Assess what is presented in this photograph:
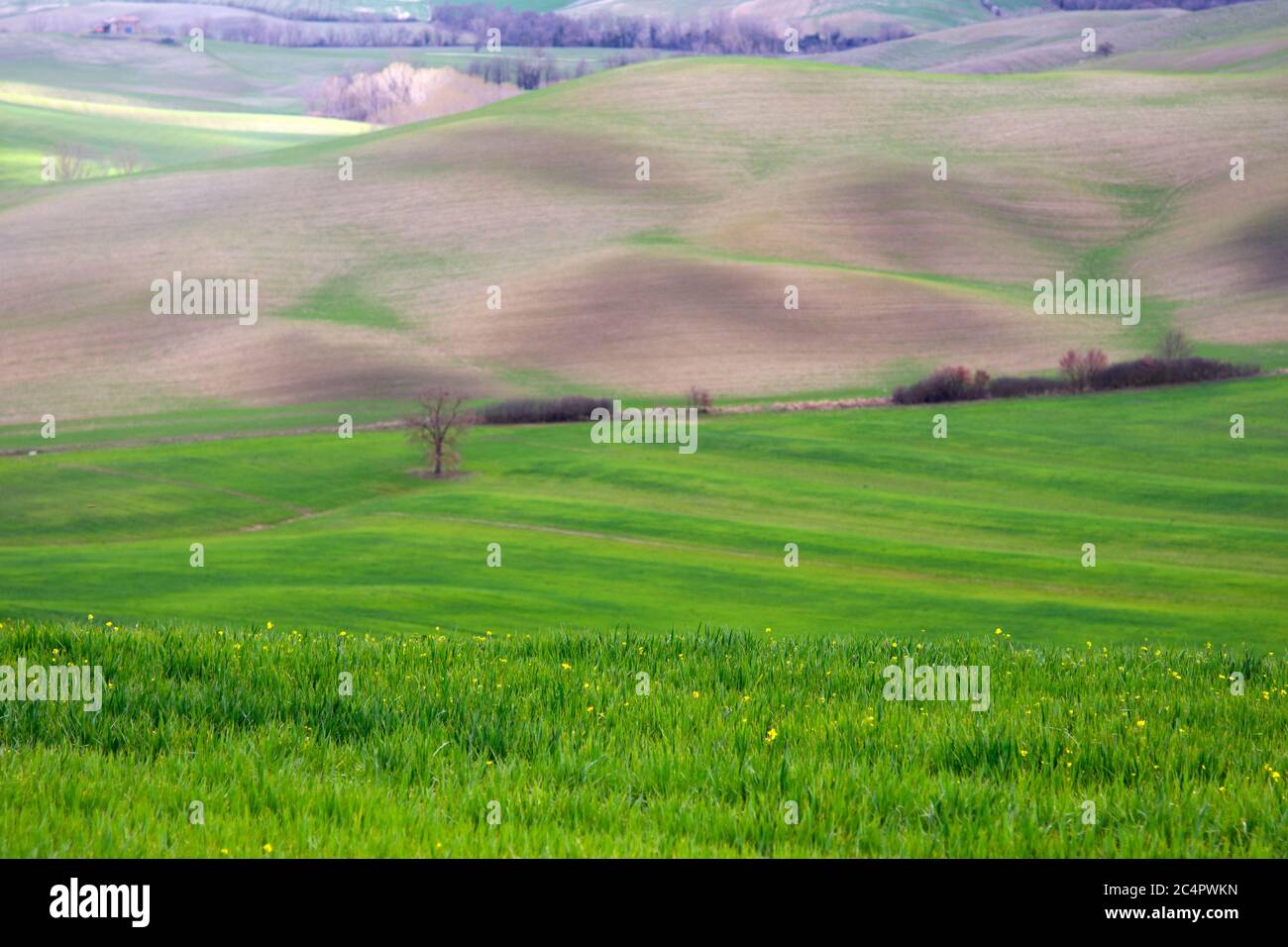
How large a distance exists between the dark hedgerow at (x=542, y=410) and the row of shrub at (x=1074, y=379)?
18839 millimetres

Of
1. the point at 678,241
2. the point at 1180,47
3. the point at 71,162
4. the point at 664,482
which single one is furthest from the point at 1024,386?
the point at 71,162

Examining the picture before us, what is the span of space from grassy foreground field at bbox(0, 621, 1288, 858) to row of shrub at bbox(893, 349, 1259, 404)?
70.2 metres

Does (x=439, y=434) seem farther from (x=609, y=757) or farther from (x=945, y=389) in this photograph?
(x=609, y=757)

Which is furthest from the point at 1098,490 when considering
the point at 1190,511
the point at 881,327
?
the point at 881,327

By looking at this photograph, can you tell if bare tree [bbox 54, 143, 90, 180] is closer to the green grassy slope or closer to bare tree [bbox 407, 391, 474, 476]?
the green grassy slope

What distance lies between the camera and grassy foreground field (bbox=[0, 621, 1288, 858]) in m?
5.51

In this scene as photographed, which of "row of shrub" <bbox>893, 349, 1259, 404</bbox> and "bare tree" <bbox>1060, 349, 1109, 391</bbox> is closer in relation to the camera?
"row of shrub" <bbox>893, 349, 1259, 404</bbox>

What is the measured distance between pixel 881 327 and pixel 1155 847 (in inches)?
3371

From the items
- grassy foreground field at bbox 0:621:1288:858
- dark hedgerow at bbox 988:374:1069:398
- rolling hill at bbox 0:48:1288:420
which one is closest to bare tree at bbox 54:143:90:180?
rolling hill at bbox 0:48:1288:420

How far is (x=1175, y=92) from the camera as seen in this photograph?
5138 inches

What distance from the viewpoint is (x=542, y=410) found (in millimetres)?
76625

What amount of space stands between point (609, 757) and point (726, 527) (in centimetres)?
4492

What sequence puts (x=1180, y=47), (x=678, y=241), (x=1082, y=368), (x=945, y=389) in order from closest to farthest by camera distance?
(x=945, y=389) → (x=1082, y=368) → (x=678, y=241) → (x=1180, y=47)

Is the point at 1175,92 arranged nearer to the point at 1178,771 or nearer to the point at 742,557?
the point at 742,557
